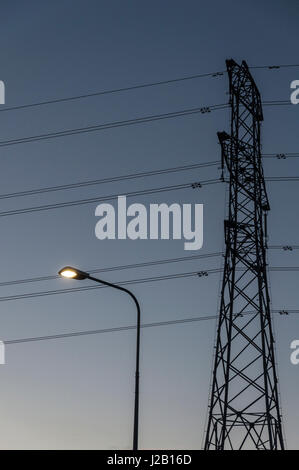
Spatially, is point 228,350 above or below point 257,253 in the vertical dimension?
below

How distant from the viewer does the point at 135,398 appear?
21578mm

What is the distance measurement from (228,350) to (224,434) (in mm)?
3940

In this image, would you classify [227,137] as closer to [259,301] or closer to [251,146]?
[251,146]

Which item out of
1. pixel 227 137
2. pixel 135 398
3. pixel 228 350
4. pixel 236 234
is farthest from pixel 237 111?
pixel 135 398

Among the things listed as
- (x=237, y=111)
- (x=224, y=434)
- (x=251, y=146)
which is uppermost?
(x=237, y=111)

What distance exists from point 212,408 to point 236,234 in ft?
29.9

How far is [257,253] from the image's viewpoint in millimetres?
32938
